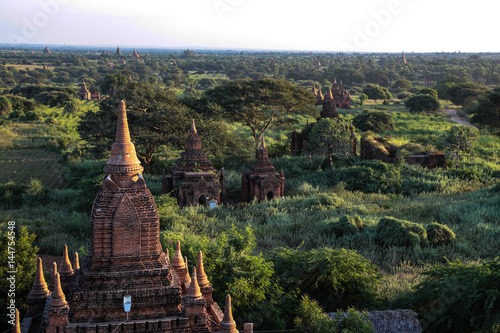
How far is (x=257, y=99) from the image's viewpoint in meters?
38.2

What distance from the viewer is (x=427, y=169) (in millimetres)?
31516

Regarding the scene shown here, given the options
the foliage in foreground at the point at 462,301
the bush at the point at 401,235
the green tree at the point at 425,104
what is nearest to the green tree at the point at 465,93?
the green tree at the point at 425,104

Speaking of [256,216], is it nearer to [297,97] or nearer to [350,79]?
[297,97]

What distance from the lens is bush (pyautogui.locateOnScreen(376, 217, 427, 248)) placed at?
17.9m

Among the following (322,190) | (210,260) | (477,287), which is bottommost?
(322,190)

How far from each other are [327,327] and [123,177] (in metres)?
5.20

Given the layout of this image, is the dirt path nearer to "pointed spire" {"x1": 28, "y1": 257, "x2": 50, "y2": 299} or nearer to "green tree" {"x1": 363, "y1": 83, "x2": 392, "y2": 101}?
"green tree" {"x1": 363, "y1": 83, "x2": 392, "y2": 101}

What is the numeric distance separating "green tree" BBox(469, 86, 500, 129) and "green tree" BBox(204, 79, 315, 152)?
18.3 meters

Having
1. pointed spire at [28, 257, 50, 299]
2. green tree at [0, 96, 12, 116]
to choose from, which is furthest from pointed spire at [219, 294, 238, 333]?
green tree at [0, 96, 12, 116]

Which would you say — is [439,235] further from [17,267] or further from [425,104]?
[425,104]

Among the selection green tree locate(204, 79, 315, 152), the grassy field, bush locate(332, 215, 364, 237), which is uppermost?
green tree locate(204, 79, 315, 152)

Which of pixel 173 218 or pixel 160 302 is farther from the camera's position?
pixel 173 218

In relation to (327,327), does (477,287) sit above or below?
above

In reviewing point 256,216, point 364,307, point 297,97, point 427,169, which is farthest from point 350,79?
point 364,307
